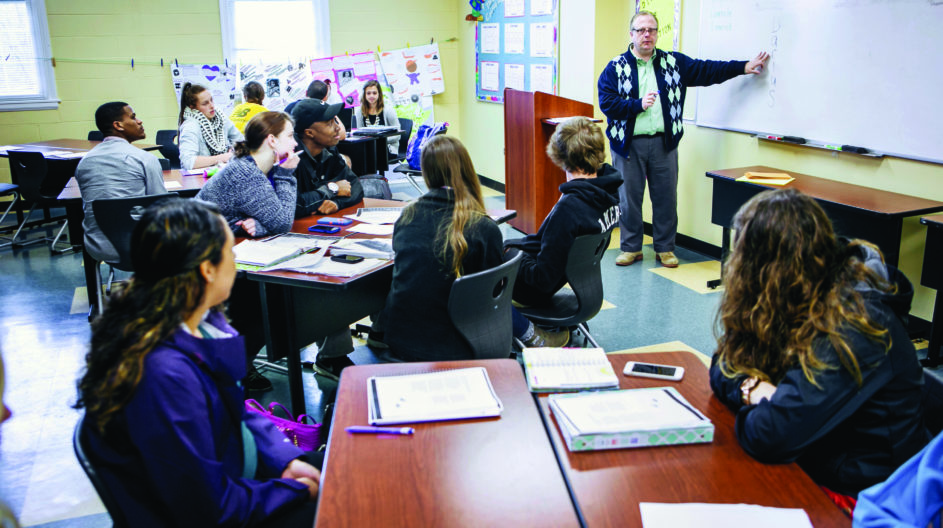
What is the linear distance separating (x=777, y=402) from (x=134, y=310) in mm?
1232

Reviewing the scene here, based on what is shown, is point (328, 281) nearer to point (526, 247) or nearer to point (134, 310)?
point (526, 247)

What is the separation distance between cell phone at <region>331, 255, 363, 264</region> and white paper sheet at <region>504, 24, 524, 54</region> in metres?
4.80

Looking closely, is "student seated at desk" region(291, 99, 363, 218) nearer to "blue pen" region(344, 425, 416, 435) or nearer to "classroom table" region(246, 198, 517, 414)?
"classroom table" region(246, 198, 517, 414)

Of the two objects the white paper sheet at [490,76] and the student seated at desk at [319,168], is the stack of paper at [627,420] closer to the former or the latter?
the student seated at desk at [319,168]

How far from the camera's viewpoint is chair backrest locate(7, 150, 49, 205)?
547cm

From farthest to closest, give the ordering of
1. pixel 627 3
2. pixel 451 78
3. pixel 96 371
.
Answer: pixel 451 78 < pixel 627 3 < pixel 96 371

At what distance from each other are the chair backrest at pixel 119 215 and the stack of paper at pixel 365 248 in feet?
4.09

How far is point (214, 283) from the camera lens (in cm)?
145

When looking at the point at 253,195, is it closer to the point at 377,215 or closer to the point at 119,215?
the point at 377,215

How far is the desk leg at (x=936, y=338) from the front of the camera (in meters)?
3.30

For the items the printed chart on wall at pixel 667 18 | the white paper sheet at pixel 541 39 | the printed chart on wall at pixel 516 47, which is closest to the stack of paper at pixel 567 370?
the printed chart on wall at pixel 667 18

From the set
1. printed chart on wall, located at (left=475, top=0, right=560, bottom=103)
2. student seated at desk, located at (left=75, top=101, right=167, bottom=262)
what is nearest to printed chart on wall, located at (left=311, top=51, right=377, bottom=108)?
printed chart on wall, located at (left=475, top=0, right=560, bottom=103)

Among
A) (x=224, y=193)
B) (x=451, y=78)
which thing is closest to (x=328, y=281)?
(x=224, y=193)

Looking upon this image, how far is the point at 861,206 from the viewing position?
332 centimetres
